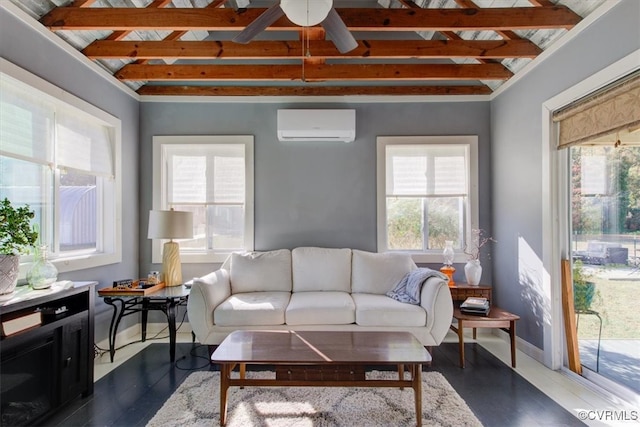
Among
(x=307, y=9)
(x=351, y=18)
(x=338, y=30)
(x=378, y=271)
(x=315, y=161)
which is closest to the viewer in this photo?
(x=307, y=9)

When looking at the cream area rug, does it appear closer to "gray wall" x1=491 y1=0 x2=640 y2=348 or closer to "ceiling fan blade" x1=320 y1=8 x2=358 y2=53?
"gray wall" x1=491 y1=0 x2=640 y2=348

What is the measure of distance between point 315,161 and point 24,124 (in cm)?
267

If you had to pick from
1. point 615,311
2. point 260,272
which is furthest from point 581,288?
point 260,272

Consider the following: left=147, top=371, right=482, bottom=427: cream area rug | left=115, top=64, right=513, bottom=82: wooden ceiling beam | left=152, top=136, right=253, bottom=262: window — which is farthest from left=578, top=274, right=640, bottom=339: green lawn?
left=152, top=136, right=253, bottom=262: window

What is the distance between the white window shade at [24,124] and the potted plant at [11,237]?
659 mm

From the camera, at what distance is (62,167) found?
114 inches

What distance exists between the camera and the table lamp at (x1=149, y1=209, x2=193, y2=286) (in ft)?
10.8

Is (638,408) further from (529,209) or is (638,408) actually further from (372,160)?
(372,160)

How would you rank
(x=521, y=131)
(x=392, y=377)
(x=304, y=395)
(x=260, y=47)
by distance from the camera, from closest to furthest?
(x=304, y=395), (x=392, y=377), (x=260, y=47), (x=521, y=131)

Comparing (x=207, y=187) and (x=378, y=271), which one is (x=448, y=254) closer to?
(x=378, y=271)

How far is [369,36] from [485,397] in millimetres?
3829

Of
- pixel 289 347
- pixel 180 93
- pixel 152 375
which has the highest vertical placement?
pixel 180 93

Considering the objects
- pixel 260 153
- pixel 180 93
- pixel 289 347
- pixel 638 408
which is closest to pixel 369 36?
pixel 260 153

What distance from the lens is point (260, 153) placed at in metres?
3.98
